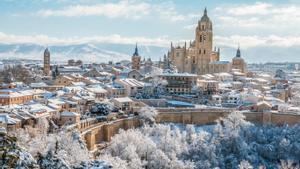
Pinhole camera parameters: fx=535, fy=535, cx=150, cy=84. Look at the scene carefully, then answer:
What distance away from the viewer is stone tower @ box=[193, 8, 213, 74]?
71.4 meters

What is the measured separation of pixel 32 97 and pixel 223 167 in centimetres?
1862

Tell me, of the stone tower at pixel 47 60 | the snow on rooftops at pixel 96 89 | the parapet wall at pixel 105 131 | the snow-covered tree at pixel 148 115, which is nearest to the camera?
the parapet wall at pixel 105 131

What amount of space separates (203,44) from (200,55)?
1772mm

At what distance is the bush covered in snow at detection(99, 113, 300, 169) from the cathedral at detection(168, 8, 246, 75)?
30683mm

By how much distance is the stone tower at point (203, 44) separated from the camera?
71.4 m

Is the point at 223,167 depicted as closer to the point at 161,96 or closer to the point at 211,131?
the point at 211,131

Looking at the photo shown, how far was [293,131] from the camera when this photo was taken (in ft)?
132

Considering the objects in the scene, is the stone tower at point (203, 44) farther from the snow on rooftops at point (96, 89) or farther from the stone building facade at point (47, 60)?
the snow on rooftops at point (96, 89)

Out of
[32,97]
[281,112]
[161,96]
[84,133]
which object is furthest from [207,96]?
[84,133]

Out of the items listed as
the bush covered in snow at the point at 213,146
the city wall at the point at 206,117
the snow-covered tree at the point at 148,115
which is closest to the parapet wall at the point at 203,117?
the city wall at the point at 206,117

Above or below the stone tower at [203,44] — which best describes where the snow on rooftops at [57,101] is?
below

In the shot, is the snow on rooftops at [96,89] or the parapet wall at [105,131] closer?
the parapet wall at [105,131]

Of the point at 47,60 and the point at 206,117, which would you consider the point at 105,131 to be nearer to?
the point at 206,117

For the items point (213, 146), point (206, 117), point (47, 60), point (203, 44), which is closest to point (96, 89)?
point (206, 117)
